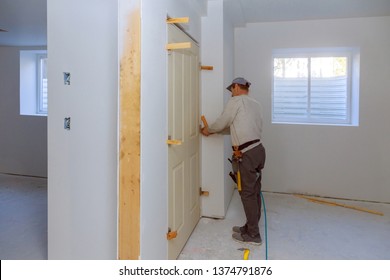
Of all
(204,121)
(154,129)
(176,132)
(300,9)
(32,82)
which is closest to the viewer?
(154,129)

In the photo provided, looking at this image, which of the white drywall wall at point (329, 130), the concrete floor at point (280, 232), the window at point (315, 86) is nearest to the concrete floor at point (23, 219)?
the concrete floor at point (280, 232)

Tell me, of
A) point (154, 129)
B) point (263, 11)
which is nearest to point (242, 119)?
point (154, 129)

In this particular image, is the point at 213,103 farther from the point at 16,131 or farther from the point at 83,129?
the point at 16,131

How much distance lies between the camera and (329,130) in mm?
3846

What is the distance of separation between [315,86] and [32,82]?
4.80 metres

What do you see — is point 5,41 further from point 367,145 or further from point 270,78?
point 367,145

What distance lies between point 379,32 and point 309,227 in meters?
2.63

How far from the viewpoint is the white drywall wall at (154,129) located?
1609mm

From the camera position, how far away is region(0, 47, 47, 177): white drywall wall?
4.88 meters

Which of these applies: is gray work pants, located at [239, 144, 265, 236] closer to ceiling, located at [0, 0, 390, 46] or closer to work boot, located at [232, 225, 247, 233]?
work boot, located at [232, 225, 247, 233]

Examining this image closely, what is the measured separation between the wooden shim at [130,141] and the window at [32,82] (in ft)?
13.8

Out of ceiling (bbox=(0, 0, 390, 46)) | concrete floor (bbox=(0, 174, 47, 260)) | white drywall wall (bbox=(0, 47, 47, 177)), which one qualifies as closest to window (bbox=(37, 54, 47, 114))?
white drywall wall (bbox=(0, 47, 47, 177))
